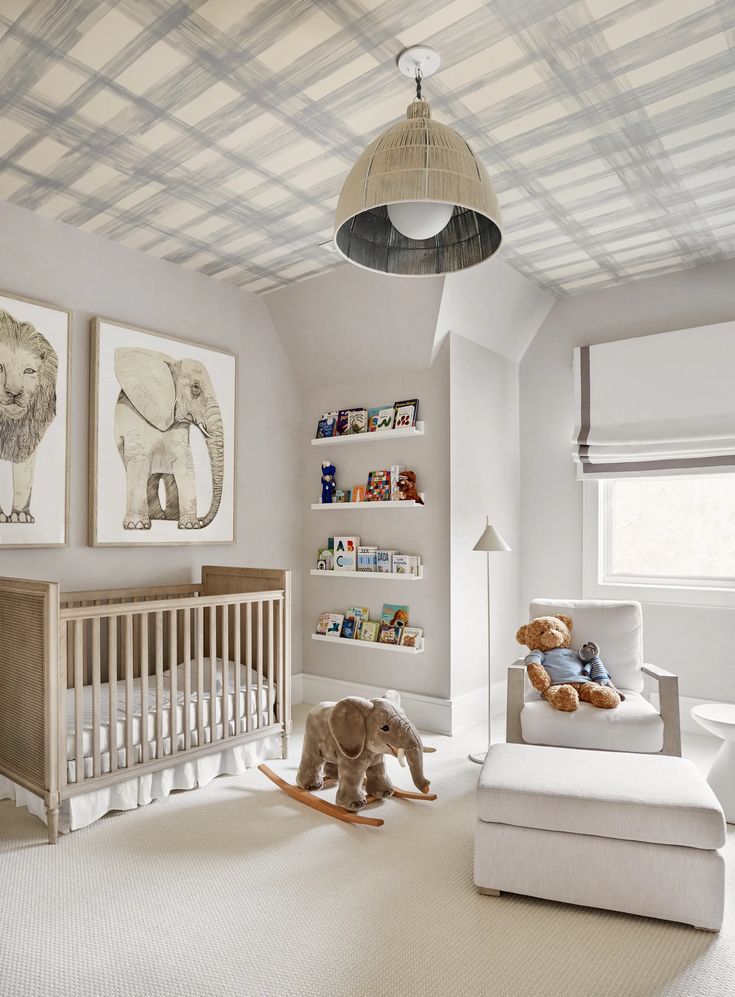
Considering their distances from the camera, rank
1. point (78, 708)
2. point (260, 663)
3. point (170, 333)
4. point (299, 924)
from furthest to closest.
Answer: point (170, 333), point (260, 663), point (78, 708), point (299, 924)

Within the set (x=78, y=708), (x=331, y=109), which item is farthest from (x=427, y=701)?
(x=331, y=109)

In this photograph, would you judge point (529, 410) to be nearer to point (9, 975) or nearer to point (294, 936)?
point (294, 936)

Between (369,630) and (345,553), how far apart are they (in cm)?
49

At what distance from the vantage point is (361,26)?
1.90 metres

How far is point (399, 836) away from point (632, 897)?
85cm

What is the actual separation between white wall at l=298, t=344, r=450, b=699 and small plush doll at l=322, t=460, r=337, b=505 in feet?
0.19

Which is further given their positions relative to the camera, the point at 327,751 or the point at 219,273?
the point at 219,273

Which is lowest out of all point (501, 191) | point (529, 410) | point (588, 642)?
point (588, 642)

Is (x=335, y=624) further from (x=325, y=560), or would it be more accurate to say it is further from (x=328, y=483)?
(x=328, y=483)

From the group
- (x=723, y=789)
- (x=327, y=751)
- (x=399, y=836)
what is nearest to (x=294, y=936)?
(x=399, y=836)

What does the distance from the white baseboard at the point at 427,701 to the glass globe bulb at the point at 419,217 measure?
2.66m

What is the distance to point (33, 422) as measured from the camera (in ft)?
9.96

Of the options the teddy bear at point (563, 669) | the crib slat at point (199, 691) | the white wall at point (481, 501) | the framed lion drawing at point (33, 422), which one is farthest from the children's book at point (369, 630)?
the framed lion drawing at point (33, 422)

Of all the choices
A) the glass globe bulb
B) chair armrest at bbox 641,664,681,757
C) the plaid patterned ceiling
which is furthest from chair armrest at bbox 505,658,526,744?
the plaid patterned ceiling
